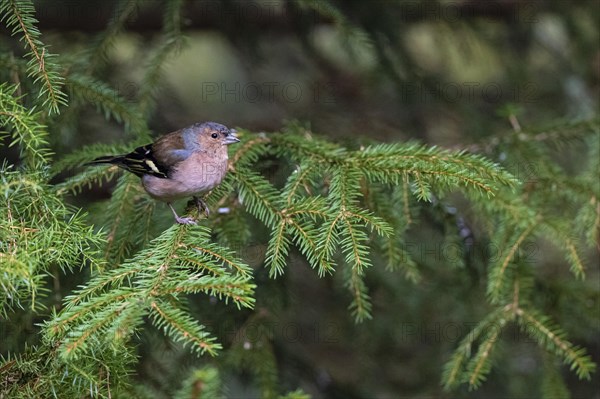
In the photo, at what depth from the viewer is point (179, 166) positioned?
3666 millimetres

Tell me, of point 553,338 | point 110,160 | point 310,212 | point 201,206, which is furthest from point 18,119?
point 553,338

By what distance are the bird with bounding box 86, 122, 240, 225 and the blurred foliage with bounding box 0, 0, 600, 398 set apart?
8 centimetres

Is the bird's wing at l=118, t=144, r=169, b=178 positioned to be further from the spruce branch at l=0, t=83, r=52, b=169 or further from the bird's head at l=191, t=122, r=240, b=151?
the spruce branch at l=0, t=83, r=52, b=169

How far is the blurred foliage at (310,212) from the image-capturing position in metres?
2.49

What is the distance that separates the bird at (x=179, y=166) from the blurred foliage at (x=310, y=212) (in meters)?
0.08

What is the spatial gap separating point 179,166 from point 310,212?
3.54ft

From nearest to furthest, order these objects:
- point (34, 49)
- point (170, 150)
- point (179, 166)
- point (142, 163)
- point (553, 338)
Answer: point (34, 49), point (553, 338), point (142, 163), point (179, 166), point (170, 150)

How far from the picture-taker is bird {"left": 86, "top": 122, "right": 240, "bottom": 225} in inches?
136

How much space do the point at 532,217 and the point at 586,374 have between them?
773mm

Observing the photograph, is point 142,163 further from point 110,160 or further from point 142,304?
point 142,304

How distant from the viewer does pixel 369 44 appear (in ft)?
13.6

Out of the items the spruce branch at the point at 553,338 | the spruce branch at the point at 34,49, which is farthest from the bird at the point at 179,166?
the spruce branch at the point at 553,338

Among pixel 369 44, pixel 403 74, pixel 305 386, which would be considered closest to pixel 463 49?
pixel 403 74

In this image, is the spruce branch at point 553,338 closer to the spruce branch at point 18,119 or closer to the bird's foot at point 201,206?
the bird's foot at point 201,206
